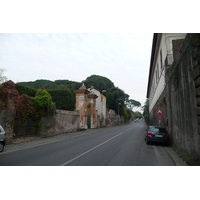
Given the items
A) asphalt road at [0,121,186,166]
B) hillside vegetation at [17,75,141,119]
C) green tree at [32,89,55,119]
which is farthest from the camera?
hillside vegetation at [17,75,141,119]

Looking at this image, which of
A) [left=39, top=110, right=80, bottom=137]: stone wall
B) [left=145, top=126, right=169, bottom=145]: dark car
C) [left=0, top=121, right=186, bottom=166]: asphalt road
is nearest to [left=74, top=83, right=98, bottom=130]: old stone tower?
[left=39, top=110, right=80, bottom=137]: stone wall

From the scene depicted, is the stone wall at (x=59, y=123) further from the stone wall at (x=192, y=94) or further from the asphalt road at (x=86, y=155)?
the stone wall at (x=192, y=94)

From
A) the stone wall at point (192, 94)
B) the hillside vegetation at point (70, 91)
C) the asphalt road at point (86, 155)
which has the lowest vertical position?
the asphalt road at point (86, 155)

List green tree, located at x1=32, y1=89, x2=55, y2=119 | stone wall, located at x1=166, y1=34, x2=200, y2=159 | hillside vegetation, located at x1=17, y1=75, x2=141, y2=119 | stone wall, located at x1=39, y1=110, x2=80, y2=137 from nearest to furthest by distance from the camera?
1. stone wall, located at x1=166, y1=34, x2=200, y2=159
2. green tree, located at x1=32, y1=89, x2=55, y2=119
3. stone wall, located at x1=39, y1=110, x2=80, y2=137
4. hillside vegetation, located at x1=17, y1=75, x2=141, y2=119

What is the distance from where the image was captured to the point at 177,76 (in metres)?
9.84

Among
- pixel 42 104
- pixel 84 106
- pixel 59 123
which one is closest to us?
pixel 42 104

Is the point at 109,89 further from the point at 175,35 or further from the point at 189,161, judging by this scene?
the point at 189,161

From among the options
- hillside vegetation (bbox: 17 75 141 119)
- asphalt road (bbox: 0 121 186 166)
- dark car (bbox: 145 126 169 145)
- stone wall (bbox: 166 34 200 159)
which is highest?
hillside vegetation (bbox: 17 75 141 119)

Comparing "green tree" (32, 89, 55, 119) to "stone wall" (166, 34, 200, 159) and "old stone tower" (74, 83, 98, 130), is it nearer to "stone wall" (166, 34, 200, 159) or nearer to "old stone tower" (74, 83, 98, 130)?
"old stone tower" (74, 83, 98, 130)

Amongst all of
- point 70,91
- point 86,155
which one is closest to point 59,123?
point 70,91

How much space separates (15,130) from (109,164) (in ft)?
36.0

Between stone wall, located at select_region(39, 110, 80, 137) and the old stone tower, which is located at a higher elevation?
the old stone tower

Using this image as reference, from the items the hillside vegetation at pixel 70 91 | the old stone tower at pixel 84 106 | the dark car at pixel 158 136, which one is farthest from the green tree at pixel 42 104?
the old stone tower at pixel 84 106

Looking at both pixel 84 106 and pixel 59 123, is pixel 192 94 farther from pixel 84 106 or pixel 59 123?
pixel 84 106
